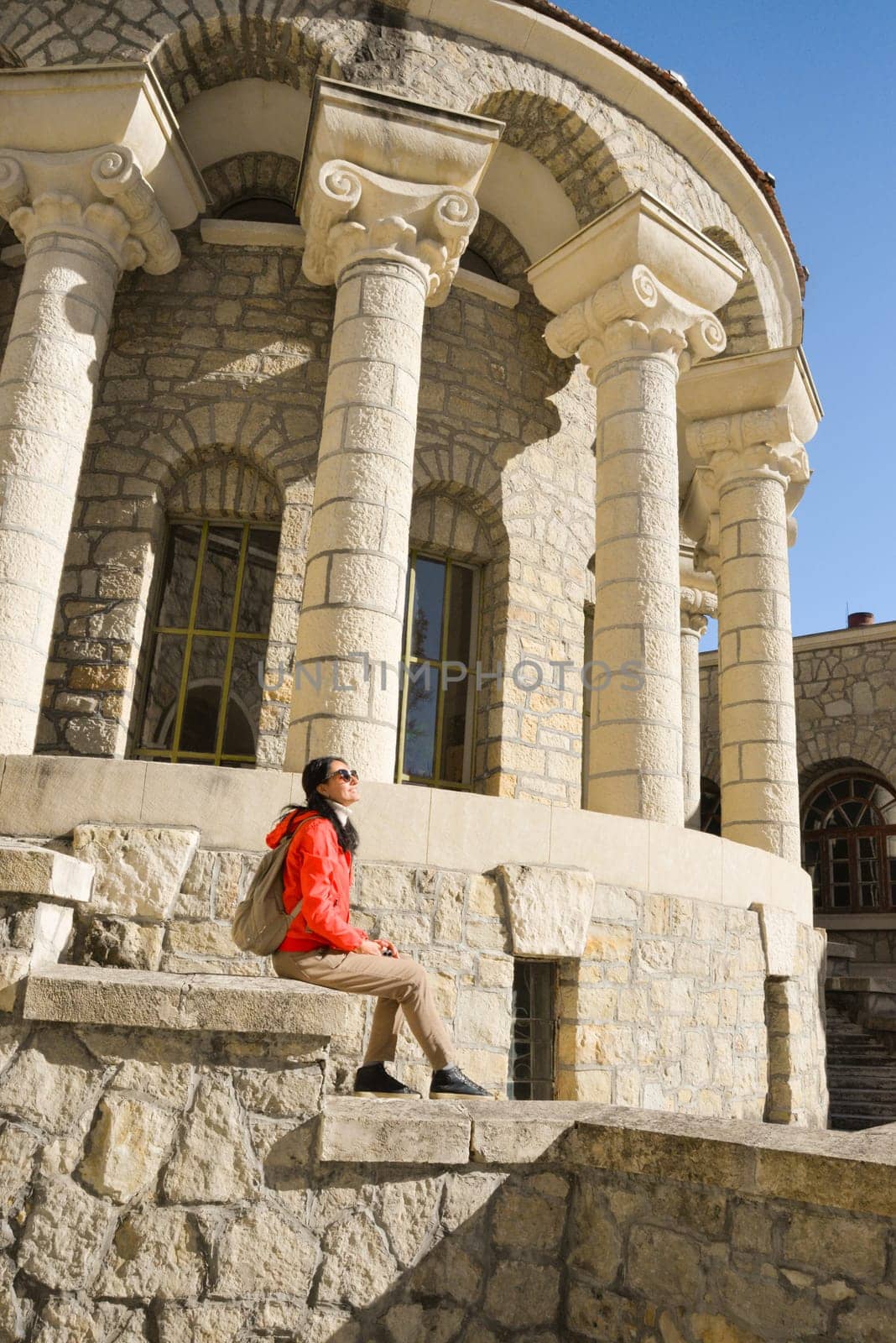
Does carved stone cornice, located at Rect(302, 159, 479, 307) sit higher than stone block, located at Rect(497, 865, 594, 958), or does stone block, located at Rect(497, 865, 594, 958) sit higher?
carved stone cornice, located at Rect(302, 159, 479, 307)

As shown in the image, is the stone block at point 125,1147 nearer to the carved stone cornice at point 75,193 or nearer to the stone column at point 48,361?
the stone column at point 48,361

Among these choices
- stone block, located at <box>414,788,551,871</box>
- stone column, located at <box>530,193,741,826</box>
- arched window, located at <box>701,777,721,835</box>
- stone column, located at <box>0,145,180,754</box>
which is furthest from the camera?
arched window, located at <box>701,777,721,835</box>

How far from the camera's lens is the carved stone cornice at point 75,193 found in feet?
22.5

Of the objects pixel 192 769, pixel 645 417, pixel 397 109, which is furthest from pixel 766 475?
pixel 192 769

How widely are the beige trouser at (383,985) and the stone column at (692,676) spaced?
29.7 feet

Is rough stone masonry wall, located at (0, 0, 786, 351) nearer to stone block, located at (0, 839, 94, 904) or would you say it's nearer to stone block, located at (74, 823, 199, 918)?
stone block, located at (74, 823, 199, 918)

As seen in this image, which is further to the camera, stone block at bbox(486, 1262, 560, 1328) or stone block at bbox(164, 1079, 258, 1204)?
stone block at bbox(486, 1262, 560, 1328)

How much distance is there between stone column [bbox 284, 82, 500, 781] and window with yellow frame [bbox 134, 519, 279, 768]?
1.86 m

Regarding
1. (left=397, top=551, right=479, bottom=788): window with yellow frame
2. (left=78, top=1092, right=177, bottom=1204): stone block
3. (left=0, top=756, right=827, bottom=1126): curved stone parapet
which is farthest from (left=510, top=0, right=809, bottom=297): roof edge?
(left=78, top=1092, right=177, bottom=1204): stone block

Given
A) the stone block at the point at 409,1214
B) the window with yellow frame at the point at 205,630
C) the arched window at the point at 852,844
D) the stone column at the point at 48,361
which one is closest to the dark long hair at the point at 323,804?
the stone block at the point at 409,1214

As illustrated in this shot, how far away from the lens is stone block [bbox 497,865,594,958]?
5.37 meters

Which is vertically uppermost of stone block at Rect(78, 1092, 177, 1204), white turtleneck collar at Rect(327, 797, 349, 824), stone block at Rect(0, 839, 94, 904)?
white turtleneck collar at Rect(327, 797, 349, 824)

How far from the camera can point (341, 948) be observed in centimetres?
346

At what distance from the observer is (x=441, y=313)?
8.89 metres
